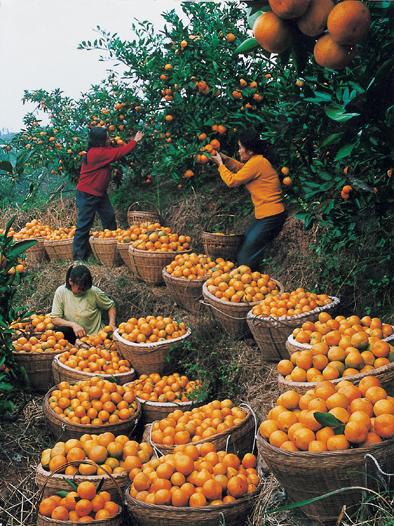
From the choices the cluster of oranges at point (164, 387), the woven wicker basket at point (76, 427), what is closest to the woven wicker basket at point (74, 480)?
the woven wicker basket at point (76, 427)

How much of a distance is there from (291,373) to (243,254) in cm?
307

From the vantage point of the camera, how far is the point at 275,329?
4.73m

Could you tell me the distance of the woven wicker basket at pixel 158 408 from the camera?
15.6 feet

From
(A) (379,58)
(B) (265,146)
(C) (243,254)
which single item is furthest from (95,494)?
(B) (265,146)

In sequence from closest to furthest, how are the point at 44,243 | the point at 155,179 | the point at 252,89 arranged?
the point at 252,89, the point at 44,243, the point at 155,179

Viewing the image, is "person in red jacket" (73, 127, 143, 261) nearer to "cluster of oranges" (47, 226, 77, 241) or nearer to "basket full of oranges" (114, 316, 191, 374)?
"cluster of oranges" (47, 226, 77, 241)

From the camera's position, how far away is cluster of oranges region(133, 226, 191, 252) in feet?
22.8

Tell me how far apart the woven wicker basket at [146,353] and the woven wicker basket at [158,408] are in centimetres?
53

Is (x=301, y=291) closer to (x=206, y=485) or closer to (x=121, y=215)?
(x=206, y=485)

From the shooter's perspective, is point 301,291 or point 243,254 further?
point 243,254

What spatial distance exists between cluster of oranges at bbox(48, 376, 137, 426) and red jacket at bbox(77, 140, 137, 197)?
4001 mm

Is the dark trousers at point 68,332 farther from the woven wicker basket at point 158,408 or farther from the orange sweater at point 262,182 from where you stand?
the orange sweater at point 262,182

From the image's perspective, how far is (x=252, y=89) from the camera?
720 centimetres

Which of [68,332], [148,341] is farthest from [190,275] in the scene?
[68,332]
